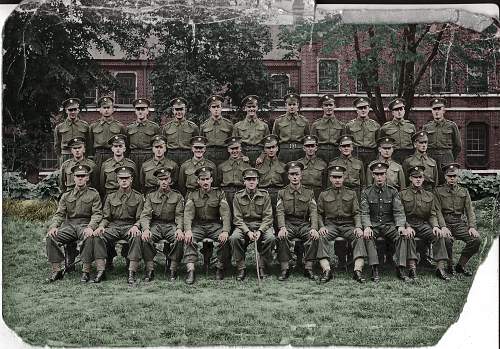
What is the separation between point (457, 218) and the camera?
18.2ft

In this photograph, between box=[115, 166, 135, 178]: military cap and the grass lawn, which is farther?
box=[115, 166, 135, 178]: military cap

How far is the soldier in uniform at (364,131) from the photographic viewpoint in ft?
18.3

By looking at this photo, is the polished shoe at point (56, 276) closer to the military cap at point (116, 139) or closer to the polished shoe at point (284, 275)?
the military cap at point (116, 139)

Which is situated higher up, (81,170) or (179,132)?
(179,132)

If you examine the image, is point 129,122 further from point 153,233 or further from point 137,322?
point 137,322

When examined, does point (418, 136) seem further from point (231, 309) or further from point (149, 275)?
point (149, 275)

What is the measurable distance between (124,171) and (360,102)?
1567 millimetres

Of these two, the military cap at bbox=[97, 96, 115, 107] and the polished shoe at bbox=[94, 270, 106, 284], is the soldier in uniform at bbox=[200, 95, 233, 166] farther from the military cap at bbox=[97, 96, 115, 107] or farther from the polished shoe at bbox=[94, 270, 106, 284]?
the polished shoe at bbox=[94, 270, 106, 284]

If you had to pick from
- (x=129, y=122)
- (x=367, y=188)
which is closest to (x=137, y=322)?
(x=129, y=122)

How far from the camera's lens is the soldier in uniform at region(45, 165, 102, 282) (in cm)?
558

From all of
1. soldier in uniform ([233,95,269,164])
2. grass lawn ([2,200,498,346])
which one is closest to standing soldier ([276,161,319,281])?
grass lawn ([2,200,498,346])

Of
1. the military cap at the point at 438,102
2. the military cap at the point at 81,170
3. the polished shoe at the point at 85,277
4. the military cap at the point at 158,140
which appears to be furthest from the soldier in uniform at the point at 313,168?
the polished shoe at the point at 85,277

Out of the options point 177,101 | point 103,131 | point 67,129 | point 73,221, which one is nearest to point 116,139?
point 103,131

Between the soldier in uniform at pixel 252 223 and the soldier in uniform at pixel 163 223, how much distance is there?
35cm
